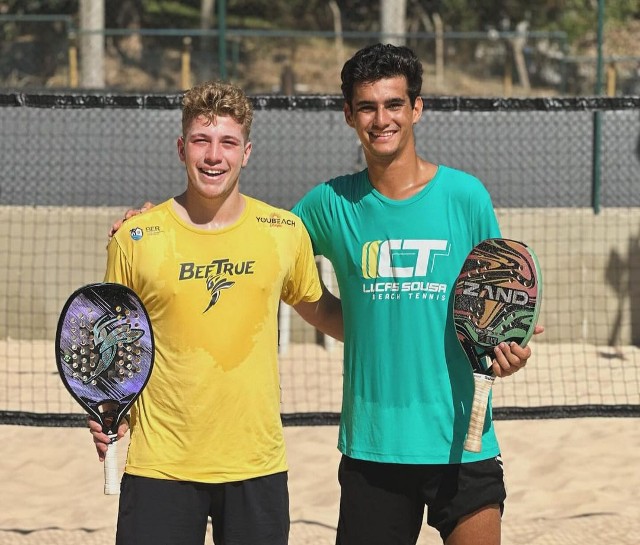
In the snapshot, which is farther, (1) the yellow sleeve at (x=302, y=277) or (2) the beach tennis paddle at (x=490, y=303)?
(1) the yellow sleeve at (x=302, y=277)

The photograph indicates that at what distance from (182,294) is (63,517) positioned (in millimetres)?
2839

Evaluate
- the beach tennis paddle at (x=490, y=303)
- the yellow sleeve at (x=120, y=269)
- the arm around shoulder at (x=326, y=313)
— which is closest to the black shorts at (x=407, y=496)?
the beach tennis paddle at (x=490, y=303)

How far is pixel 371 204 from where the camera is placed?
344 cm

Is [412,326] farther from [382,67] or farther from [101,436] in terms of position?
[101,436]

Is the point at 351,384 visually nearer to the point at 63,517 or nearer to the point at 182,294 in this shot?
the point at 182,294

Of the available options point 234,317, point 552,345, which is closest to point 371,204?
point 234,317

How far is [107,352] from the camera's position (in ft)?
10.3

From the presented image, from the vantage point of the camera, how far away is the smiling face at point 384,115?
336cm

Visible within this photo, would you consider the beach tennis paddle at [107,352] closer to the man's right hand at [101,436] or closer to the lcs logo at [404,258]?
the man's right hand at [101,436]

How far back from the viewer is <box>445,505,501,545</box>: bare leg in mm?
3334

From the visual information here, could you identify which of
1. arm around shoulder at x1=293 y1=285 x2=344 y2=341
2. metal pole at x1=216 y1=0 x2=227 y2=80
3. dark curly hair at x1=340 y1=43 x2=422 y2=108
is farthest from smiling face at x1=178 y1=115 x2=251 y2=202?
metal pole at x1=216 y1=0 x2=227 y2=80

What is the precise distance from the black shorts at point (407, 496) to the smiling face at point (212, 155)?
37.1 inches

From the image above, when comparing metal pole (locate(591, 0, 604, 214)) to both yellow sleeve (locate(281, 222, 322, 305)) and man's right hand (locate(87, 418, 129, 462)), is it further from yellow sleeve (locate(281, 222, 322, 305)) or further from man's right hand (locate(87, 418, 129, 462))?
man's right hand (locate(87, 418, 129, 462))

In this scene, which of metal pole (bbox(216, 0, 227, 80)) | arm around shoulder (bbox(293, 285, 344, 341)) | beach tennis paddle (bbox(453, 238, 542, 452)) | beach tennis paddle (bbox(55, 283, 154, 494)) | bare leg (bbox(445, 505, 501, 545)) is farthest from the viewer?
metal pole (bbox(216, 0, 227, 80))
